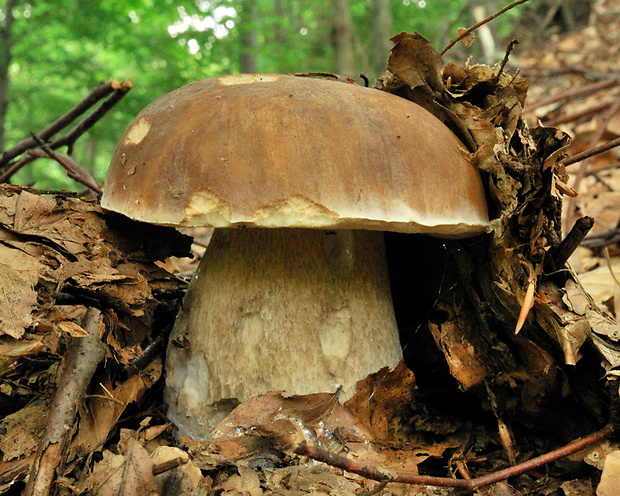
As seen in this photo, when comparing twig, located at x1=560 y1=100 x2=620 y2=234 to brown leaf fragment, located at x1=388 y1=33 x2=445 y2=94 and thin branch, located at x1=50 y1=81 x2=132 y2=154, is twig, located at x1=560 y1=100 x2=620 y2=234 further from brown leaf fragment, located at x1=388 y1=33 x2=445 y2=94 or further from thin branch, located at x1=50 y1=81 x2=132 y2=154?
thin branch, located at x1=50 y1=81 x2=132 y2=154

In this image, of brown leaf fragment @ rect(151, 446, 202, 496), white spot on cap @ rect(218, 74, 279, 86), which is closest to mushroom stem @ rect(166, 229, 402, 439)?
brown leaf fragment @ rect(151, 446, 202, 496)

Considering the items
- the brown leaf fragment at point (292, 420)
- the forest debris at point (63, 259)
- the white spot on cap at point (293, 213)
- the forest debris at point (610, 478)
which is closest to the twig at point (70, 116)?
the forest debris at point (63, 259)

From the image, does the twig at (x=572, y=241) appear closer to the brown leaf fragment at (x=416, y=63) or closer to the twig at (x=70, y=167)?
the brown leaf fragment at (x=416, y=63)

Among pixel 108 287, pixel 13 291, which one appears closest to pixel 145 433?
pixel 108 287

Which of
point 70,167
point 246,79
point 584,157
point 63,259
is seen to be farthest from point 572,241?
point 70,167

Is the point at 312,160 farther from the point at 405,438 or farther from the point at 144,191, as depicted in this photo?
the point at 405,438
